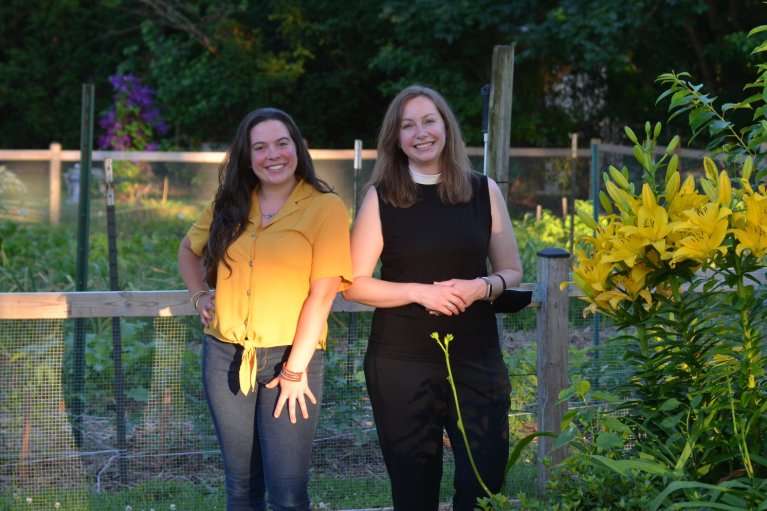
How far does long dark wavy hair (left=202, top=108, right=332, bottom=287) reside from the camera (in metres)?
3.10

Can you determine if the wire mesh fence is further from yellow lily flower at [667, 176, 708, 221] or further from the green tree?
the green tree

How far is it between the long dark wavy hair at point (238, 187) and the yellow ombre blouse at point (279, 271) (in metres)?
0.04

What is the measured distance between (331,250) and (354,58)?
15.7 metres

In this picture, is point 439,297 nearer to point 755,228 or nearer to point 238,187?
point 238,187

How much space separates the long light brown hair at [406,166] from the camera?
3.02 metres

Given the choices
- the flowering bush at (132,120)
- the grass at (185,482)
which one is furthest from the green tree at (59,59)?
the grass at (185,482)

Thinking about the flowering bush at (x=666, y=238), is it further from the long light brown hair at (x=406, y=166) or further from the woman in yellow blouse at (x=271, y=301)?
the woman in yellow blouse at (x=271, y=301)

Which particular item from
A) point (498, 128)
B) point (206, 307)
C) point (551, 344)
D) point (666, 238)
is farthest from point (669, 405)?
point (498, 128)

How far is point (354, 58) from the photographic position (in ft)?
59.9

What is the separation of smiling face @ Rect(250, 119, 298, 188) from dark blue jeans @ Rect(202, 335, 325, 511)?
1.70ft

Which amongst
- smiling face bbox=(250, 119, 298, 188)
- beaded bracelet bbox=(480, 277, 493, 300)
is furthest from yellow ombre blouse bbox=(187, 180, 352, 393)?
beaded bracelet bbox=(480, 277, 493, 300)

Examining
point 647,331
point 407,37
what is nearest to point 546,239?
point 407,37

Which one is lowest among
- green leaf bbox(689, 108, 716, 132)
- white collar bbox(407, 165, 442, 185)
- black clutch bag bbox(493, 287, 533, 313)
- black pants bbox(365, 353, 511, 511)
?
black pants bbox(365, 353, 511, 511)

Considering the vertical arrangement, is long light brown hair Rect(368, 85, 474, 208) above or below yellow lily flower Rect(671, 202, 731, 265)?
above
